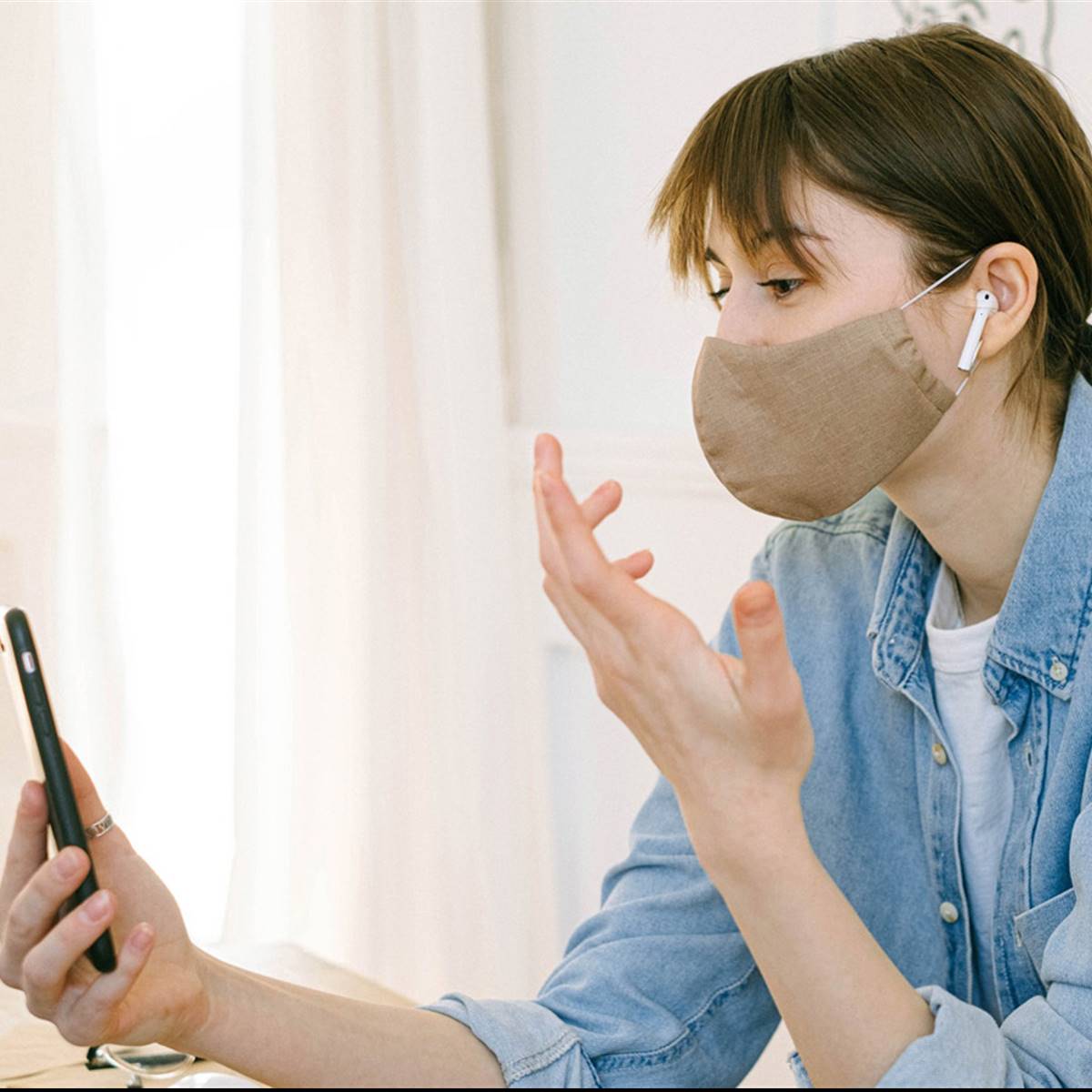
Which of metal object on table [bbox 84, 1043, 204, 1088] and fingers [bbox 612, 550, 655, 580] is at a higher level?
fingers [bbox 612, 550, 655, 580]

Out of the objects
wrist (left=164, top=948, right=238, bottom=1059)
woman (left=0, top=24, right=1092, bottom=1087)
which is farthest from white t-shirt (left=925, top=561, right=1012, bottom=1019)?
wrist (left=164, top=948, right=238, bottom=1059)

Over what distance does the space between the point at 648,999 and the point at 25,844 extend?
0.45 meters

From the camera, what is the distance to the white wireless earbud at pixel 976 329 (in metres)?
1.07

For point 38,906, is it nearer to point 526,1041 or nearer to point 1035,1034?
point 526,1041

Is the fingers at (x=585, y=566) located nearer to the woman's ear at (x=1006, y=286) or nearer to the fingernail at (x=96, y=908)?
the fingernail at (x=96, y=908)

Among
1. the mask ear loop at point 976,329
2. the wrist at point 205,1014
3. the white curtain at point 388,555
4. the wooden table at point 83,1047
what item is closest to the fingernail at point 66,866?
the wrist at point 205,1014

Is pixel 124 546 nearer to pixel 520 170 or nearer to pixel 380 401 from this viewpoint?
pixel 380 401

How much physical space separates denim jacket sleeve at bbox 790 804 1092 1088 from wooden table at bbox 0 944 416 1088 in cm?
46

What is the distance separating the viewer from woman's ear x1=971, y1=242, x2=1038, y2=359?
1.07m

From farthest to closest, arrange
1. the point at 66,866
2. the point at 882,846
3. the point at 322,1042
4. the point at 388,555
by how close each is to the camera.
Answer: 1. the point at 388,555
2. the point at 882,846
3. the point at 322,1042
4. the point at 66,866

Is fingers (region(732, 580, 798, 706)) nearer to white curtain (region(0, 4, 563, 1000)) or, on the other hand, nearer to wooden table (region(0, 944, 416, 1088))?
wooden table (region(0, 944, 416, 1088))

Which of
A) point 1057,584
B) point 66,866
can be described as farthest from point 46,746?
point 1057,584

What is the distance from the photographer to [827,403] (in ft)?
3.51

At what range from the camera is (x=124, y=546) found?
6.03ft
